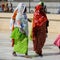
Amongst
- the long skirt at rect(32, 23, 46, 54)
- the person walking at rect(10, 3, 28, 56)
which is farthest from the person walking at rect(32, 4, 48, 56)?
the person walking at rect(10, 3, 28, 56)

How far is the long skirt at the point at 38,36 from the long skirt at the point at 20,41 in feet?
1.44

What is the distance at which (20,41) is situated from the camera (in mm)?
11211

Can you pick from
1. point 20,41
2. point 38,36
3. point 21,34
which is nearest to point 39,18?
point 38,36

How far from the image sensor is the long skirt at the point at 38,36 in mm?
11406

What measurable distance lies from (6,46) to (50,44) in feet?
6.18

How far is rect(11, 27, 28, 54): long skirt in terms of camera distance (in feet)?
36.5

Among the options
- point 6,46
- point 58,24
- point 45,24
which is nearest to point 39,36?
point 45,24

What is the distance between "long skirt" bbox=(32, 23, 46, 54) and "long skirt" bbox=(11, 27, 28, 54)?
44 cm

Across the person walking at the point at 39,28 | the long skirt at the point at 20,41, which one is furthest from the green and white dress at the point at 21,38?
the person walking at the point at 39,28

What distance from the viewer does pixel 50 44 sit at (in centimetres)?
1493

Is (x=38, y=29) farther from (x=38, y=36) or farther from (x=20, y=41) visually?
(x=20, y=41)

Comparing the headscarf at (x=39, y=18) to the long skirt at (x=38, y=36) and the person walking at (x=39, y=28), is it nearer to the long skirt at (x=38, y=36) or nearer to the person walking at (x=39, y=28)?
the person walking at (x=39, y=28)

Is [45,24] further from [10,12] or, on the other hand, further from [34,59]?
[10,12]

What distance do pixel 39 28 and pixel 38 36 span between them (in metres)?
0.26
